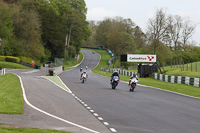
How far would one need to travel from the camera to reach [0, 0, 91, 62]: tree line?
72750 mm

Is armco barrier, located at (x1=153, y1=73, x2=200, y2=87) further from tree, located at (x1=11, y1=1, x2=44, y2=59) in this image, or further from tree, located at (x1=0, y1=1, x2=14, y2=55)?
tree, located at (x1=11, y1=1, x2=44, y2=59)

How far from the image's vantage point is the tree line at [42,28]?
72.8 m

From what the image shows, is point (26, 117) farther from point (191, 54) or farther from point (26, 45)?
point (191, 54)

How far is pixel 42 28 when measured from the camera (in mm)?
94812

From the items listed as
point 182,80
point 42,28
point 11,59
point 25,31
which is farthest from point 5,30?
point 182,80

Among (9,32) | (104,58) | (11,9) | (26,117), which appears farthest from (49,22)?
(26,117)

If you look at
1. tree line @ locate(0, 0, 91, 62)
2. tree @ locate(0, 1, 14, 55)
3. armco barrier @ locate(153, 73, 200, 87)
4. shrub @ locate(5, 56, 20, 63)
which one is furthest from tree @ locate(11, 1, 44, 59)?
armco barrier @ locate(153, 73, 200, 87)

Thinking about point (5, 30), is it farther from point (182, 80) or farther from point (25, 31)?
point (182, 80)

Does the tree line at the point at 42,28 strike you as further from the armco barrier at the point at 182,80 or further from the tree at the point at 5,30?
the armco barrier at the point at 182,80

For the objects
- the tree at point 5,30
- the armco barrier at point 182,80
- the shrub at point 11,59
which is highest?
the tree at point 5,30

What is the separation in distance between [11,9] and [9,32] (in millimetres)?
10520

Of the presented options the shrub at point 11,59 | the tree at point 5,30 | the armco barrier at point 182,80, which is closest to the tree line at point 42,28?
the tree at point 5,30

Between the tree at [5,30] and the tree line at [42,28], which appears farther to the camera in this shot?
the tree line at [42,28]

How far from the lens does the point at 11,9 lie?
7750 centimetres
